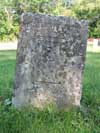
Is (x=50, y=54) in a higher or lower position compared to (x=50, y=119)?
higher

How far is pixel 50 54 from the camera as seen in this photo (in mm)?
5469

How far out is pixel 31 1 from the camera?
54406 millimetres

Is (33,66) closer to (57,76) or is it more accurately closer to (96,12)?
(57,76)

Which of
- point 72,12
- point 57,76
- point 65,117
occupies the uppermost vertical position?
point 57,76

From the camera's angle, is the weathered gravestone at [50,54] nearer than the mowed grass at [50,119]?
No

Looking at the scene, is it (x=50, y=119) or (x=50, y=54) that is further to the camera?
(x=50, y=54)

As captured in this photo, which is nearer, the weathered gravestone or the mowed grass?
the mowed grass

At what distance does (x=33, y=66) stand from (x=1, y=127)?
1.19m

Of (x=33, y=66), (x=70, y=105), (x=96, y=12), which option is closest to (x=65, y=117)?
(x=70, y=105)

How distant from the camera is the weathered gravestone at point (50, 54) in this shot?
5445mm

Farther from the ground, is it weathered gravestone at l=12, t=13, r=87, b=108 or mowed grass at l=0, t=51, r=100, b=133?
weathered gravestone at l=12, t=13, r=87, b=108

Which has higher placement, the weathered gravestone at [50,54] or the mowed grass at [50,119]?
the weathered gravestone at [50,54]

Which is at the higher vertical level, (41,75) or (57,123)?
(41,75)

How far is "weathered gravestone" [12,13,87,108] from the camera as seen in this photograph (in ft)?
17.9
